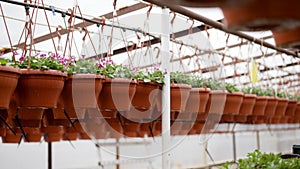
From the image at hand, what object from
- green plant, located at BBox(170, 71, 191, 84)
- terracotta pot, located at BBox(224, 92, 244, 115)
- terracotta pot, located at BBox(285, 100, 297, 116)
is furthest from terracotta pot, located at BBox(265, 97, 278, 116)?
green plant, located at BBox(170, 71, 191, 84)

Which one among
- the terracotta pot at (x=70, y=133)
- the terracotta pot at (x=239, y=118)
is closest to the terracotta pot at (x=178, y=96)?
the terracotta pot at (x=70, y=133)

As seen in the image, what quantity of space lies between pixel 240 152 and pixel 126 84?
6.26 m

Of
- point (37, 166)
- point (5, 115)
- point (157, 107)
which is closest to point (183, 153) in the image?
point (37, 166)

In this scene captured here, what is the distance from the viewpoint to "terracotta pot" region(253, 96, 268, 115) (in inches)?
143

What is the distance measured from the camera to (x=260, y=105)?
3658mm

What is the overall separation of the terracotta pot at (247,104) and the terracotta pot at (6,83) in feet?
7.11

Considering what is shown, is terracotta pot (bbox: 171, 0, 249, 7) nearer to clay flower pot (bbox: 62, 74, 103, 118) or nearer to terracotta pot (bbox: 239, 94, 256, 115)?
clay flower pot (bbox: 62, 74, 103, 118)

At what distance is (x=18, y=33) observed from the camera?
3600 mm

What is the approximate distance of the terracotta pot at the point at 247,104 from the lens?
11.0ft

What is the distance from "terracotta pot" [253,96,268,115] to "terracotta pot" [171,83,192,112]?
140 centimetres

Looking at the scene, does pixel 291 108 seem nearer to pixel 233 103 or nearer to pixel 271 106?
pixel 271 106

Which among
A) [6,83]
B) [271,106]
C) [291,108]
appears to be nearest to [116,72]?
[6,83]

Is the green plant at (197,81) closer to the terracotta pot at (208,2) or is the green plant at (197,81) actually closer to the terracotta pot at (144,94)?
the terracotta pot at (144,94)

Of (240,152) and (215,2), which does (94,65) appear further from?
(240,152)
